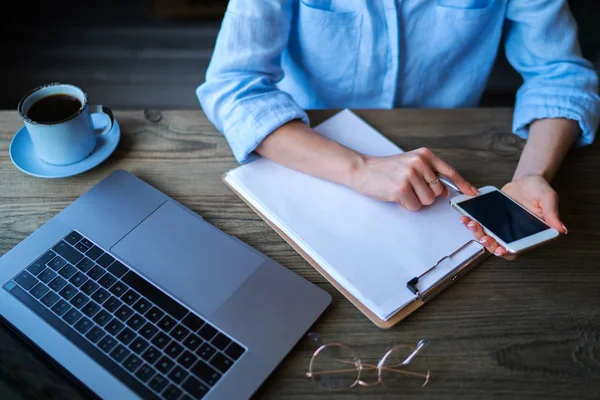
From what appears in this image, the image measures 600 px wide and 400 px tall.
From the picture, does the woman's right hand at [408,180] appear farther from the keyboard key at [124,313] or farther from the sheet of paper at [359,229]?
the keyboard key at [124,313]

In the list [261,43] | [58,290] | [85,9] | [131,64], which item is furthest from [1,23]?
[58,290]

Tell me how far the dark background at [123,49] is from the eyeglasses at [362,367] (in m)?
1.55

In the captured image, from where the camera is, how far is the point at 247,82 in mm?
842

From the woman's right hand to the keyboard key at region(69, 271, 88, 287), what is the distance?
1.25 ft

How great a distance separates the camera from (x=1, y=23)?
2270 millimetres

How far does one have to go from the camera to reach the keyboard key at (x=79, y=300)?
642mm

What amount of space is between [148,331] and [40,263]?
7.3 inches

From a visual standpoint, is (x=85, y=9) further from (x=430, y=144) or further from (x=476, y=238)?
(x=476, y=238)

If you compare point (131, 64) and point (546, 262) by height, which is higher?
point (546, 262)

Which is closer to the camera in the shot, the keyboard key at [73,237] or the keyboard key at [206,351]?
the keyboard key at [206,351]

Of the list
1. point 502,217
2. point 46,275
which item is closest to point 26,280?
point 46,275

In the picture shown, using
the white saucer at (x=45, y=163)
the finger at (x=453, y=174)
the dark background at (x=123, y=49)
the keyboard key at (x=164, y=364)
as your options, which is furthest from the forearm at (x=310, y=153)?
the dark background at (x=123, y=49)

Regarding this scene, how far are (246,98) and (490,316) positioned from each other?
0.47 metres

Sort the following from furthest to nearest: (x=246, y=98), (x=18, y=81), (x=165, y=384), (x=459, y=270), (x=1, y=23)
Result: (x=1, y=23) → (x=18, y=81) → (x=246, y=98) → (x=459, y=270) → (x=165, y=384)
